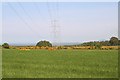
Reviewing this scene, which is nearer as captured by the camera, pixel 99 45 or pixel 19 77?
pixel 19 77

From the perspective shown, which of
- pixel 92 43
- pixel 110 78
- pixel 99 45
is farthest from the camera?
pixel 92 43

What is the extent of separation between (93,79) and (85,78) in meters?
0.54

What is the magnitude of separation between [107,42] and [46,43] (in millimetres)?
23487

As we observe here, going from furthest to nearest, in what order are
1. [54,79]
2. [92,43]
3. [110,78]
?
[92,43] → [110,78] → [54,79]

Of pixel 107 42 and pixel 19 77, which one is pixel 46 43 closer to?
pixel 107 42

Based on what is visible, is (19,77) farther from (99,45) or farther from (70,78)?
(99,45)

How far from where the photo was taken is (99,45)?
10494 cm

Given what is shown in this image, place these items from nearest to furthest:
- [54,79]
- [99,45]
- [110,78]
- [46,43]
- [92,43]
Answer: [54,79] → [110,78] → [99,45] → [92,43] → [46,43]

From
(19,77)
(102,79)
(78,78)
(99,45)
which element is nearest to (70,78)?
(78,78)

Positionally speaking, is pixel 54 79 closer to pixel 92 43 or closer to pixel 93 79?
pixel 93 79

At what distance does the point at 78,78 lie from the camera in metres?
17.3

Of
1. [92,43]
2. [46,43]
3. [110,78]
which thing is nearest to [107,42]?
[92,43]

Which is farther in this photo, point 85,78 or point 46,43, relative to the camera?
point 46,43

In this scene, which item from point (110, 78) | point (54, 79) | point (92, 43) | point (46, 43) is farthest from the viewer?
point (46, 43)
